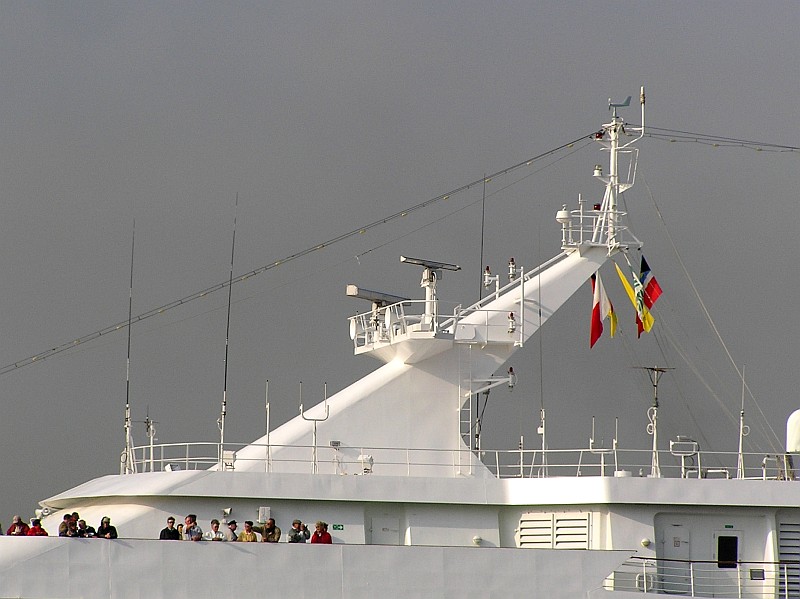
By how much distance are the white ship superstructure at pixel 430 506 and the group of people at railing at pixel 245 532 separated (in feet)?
0.93

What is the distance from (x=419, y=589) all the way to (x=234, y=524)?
3.19 m

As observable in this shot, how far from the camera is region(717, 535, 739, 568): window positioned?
25.2m

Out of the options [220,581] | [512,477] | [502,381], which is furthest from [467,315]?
[220,581]

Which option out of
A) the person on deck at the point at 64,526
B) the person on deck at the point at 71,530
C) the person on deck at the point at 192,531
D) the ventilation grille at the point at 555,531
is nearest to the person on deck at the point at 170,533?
the person on deck at the point at 192,531

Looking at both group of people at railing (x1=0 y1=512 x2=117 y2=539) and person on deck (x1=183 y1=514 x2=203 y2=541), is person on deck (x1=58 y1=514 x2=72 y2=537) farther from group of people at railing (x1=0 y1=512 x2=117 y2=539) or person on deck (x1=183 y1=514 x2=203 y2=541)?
person on deck (x1=183 y1=514 x2=203 y2=541)

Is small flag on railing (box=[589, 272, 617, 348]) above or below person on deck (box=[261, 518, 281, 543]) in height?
above

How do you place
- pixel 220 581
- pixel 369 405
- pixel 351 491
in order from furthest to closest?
1. pixel 369 405
2. pixel 351 491
3. pixel 220 581

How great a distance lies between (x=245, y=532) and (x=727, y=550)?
858cm

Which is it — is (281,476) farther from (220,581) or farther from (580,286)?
(580,286)

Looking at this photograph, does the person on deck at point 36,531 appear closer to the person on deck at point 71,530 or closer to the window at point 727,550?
the person on deck at point 71,530

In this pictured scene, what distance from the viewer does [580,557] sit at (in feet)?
77.8

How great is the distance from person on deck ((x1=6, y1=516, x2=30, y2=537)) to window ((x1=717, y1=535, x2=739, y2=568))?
39.0 ft

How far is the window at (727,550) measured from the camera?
25.2m

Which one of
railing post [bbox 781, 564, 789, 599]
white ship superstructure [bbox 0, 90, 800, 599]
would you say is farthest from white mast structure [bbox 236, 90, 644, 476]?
railing post [bbox 781, 564, 789, 599]
